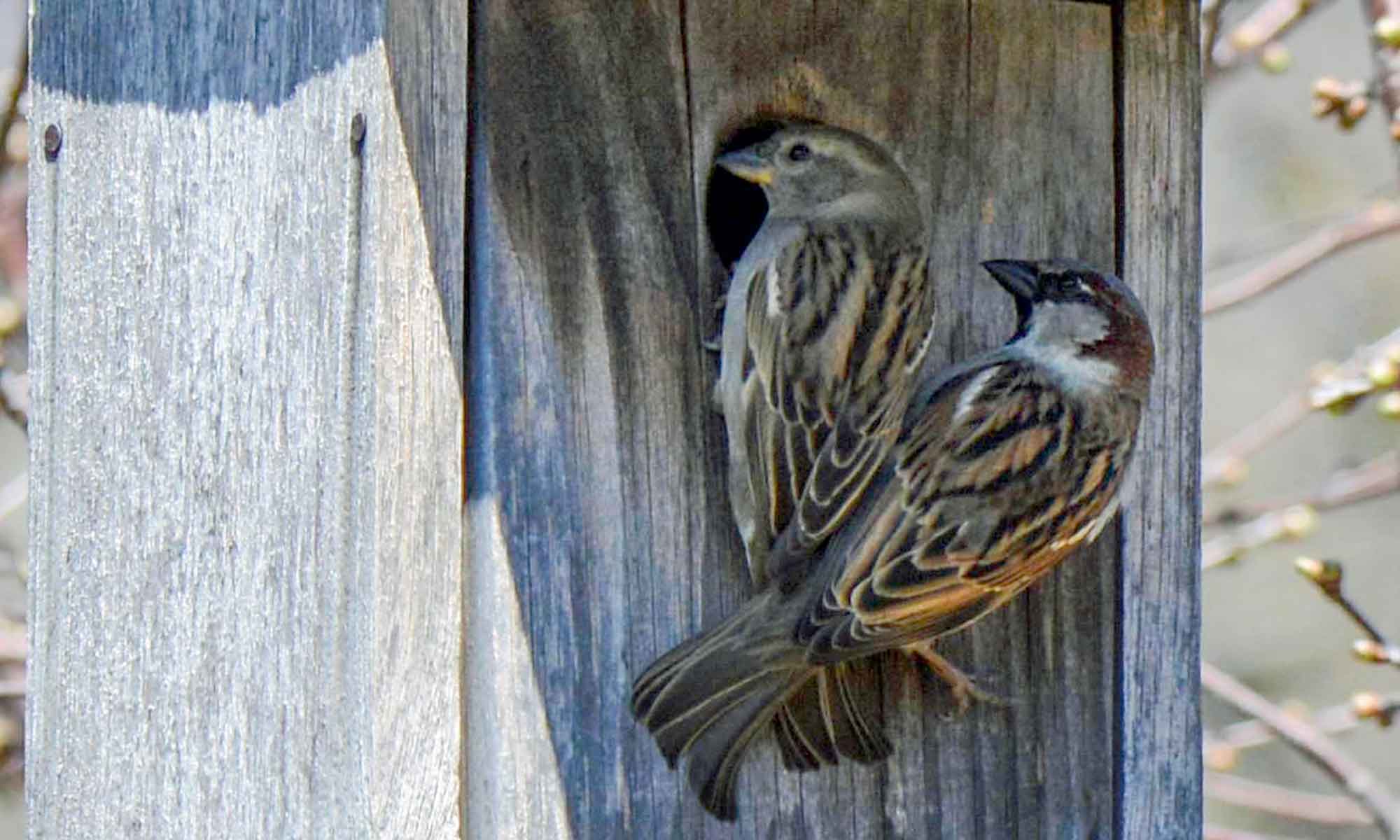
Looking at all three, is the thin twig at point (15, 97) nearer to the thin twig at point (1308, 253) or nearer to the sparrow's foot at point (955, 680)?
the sparrow's foot at point (955, 680)

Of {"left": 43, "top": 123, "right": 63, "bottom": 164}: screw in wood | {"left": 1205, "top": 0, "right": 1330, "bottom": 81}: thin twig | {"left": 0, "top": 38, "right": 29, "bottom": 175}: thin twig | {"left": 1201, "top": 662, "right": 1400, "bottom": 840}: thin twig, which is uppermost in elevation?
{"left": 1205, "top": 0, "right": 1330, "bottom": 81}: thin twig

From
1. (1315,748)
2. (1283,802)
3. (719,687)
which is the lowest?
(1283,802)

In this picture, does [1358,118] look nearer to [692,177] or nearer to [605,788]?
[692,177]

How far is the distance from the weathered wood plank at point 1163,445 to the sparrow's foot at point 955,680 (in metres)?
0.21

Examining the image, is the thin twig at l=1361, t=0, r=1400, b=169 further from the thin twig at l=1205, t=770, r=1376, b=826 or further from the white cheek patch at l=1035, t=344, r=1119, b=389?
the thin twig at l=1205, t=770, r=1376, b=826

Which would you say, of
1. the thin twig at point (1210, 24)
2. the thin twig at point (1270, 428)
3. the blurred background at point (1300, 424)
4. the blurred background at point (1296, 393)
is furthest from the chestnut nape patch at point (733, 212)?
the blurred background at point (1296, 393)

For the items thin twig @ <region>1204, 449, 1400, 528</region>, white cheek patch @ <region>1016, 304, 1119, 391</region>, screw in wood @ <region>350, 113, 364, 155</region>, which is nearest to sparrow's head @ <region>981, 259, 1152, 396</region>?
white cheek patch @ <region>1016, 304, 1119, 391</region>

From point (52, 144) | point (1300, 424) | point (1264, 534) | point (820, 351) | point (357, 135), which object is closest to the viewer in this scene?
point (357, 135)

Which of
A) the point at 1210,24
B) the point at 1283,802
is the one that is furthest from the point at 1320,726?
the point at 1210,24

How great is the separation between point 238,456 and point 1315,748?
5.64 ft

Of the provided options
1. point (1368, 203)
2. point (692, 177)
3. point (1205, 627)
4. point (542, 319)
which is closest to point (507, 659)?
point (542, 319)

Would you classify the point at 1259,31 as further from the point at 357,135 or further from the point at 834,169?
the point at 357,135

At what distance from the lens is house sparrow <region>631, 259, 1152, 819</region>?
265 centimetres

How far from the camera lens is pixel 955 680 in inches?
113
